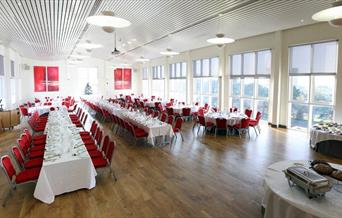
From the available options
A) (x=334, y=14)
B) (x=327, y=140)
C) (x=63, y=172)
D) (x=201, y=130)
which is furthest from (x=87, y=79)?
(x=334, y=14)

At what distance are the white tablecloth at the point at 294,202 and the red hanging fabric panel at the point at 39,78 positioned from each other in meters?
23.5

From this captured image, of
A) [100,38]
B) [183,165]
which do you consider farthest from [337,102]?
[100,38]

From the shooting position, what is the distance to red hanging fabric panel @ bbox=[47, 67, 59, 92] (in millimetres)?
22688

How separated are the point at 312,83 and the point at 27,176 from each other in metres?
11.0

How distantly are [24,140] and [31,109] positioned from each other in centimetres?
892

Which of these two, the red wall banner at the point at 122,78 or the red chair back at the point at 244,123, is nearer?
the red chair back at the point at 244,123

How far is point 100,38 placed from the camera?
43.3 feet

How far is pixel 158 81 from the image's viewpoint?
24141mm

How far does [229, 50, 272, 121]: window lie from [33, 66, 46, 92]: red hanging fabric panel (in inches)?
703

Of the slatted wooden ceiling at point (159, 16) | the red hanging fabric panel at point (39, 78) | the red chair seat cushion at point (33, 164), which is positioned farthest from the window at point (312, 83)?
the red hanging fabric panel at point (39, 78)

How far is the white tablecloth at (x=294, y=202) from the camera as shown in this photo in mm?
2706

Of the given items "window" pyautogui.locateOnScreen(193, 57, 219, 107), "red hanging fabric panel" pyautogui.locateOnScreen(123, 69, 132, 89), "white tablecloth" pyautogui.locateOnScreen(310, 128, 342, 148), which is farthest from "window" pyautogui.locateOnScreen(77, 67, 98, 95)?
"white tablecloth" pyautogui.locateOnScreen(310, 128, 342, 148)

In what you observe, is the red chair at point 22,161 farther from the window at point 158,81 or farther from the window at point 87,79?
the window at point 87,79

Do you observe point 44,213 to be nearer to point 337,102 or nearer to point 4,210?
point 4,210
